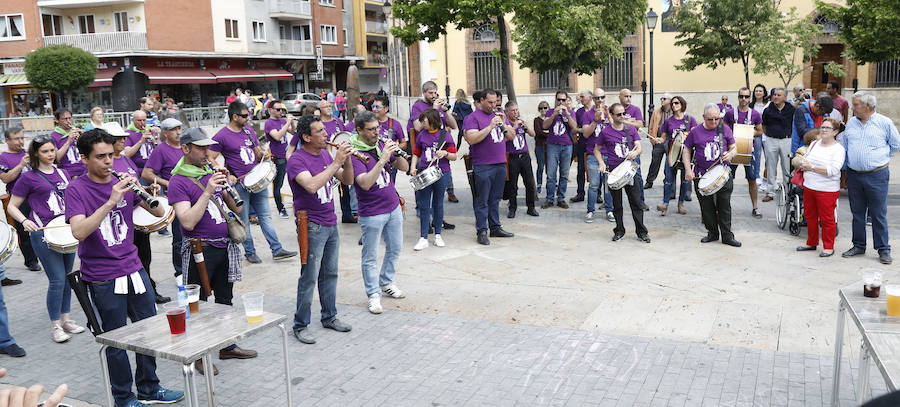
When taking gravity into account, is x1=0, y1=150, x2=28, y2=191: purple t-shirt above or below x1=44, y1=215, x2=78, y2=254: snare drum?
above

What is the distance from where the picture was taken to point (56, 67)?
3206 centimetres

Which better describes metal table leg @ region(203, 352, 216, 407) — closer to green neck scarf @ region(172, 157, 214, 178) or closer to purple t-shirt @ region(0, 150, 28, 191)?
green neck scarf @ region(172, 157, 214, 178)

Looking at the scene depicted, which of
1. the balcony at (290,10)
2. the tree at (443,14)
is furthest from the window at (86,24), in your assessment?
the tree at (443,14)

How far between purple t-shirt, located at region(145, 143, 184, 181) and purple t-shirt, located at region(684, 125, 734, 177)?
6192 millimetres

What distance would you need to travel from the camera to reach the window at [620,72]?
3117 cm

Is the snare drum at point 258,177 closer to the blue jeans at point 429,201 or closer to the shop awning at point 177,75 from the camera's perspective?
the blue jeans at point 429,201

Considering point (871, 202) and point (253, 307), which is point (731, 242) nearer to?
point (871, 202)

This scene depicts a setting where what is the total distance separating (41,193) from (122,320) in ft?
8.10

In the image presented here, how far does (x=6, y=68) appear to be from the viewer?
38969 mm

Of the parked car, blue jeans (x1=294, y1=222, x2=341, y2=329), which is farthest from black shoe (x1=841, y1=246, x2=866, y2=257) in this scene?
the parked car

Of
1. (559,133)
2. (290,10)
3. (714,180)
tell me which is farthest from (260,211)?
(290,10)

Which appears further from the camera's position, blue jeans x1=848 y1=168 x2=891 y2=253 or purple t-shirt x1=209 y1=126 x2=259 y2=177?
purple t-shirt x1=209 y1=126 x2=259 y2=177

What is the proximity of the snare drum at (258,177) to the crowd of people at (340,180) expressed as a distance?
23 mm

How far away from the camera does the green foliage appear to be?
3203 centimetres
